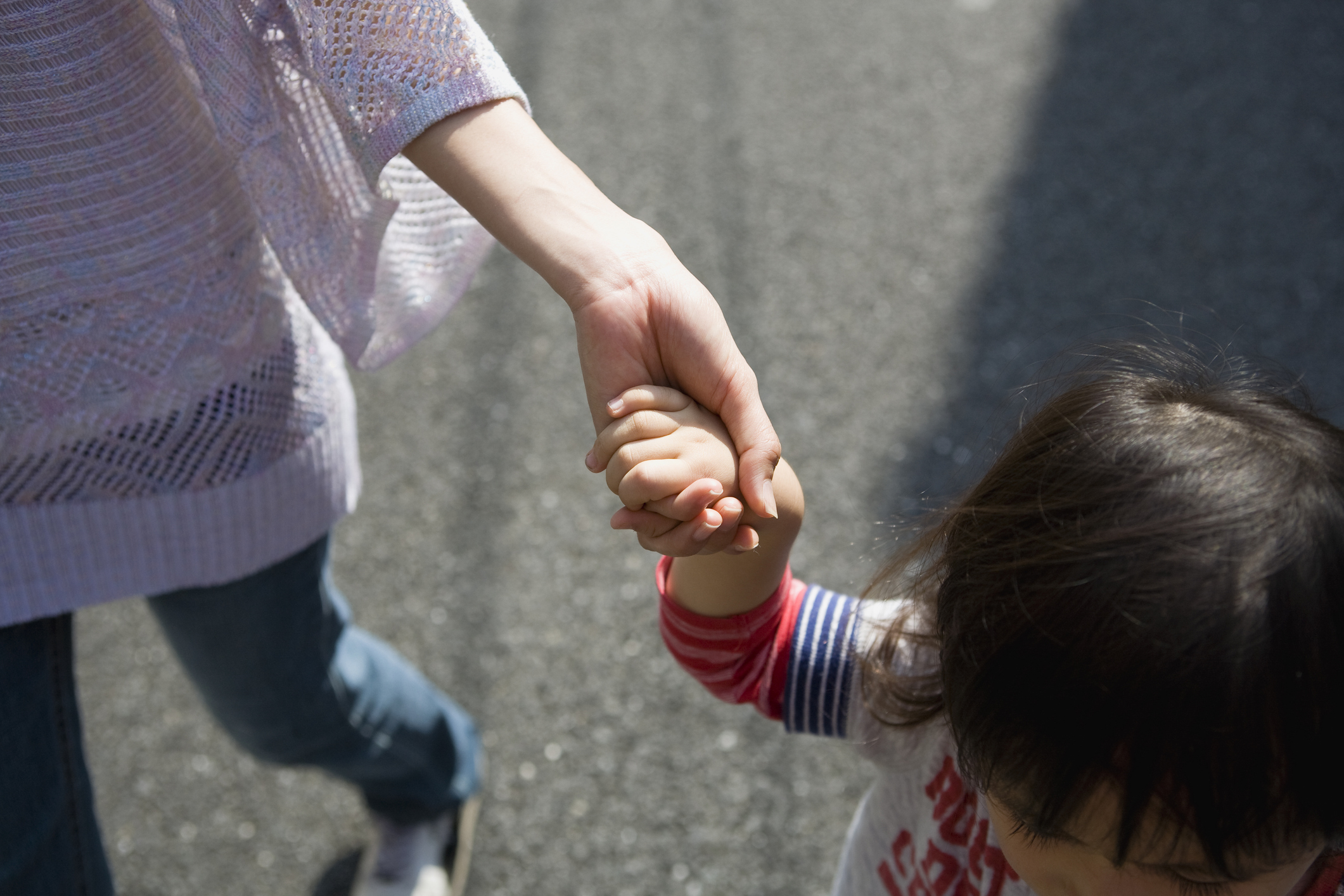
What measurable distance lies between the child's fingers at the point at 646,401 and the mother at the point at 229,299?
0.02 meters

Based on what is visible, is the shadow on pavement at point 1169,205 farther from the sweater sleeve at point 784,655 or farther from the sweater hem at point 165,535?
the sweater hem at point 165,535

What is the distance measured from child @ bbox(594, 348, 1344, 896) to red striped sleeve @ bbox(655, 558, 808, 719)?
48 millimetres

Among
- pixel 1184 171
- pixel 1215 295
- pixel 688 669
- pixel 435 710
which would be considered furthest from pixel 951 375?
pixel 688 669

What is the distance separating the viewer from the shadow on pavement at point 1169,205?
2352 mm

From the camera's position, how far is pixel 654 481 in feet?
2.45

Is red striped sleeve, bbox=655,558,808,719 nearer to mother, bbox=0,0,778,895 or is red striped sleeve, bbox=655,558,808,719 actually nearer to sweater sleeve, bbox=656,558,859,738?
sweater sleeve, bbox=656,558,859,738

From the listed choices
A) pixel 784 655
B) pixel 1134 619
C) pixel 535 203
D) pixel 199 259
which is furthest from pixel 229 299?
pixel 1134 619

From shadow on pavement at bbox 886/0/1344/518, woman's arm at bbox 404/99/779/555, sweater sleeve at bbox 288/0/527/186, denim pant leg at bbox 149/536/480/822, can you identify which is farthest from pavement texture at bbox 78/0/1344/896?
sweater sleeve at bbox 288/0/527/186

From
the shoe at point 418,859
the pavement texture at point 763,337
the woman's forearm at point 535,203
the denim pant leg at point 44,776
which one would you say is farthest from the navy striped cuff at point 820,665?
the shoe at point 418,859

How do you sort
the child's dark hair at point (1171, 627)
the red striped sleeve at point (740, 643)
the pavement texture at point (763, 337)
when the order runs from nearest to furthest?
the child's dark hair at point (1171, 627)
the red striped sleeve at point (740, 643)
the pavement texture at point (763, 337)

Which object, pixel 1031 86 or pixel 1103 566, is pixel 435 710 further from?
pixel 1031 86

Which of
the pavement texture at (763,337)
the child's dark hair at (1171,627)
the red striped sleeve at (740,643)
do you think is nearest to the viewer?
the child's dark hair at (1171,627)

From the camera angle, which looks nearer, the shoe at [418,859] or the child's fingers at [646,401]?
the child's fingers at [646,401]

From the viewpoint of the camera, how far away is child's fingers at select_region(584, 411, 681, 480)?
78 cm
